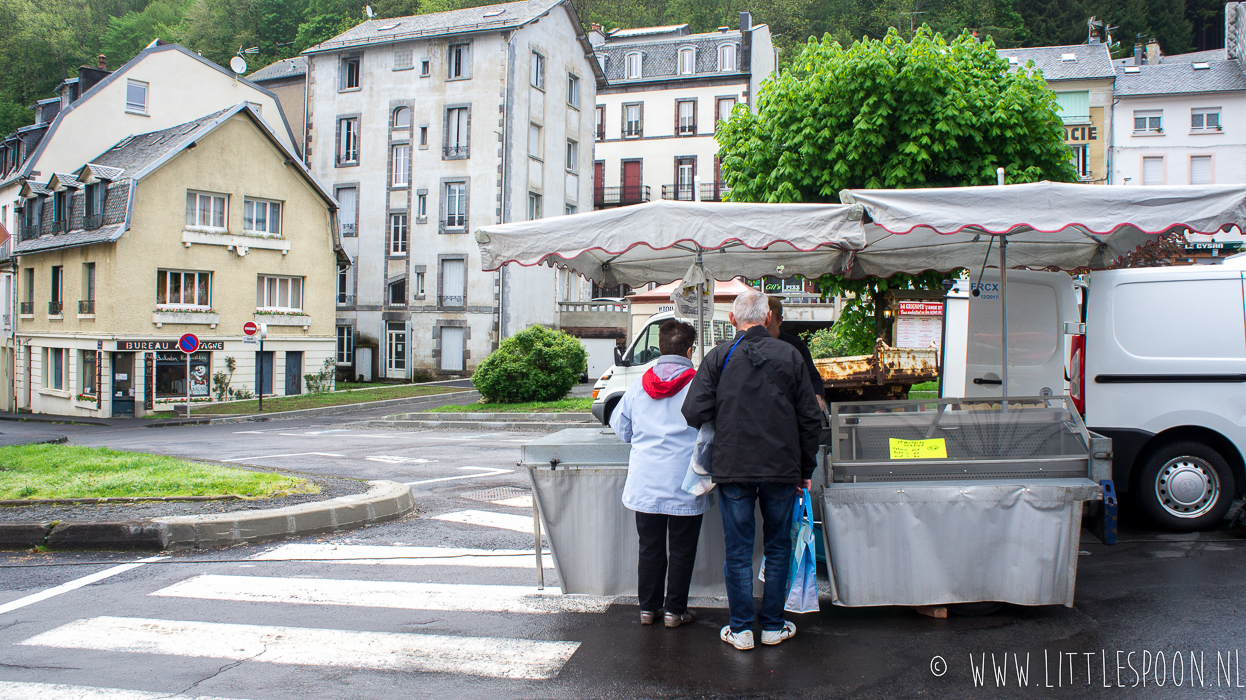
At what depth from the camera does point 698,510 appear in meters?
4.71

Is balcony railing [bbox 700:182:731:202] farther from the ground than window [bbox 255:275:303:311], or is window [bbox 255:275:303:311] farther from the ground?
balcony railing [bbox 700:182:731:202]

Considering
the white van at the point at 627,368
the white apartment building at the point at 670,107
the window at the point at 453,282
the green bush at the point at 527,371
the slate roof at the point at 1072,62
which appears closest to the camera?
the white van at the point at 627,368

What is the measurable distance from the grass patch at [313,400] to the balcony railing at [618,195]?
2091 cm

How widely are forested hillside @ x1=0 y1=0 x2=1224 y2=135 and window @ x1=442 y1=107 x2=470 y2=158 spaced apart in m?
14.6

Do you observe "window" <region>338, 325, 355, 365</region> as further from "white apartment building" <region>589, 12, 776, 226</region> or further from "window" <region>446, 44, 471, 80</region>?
"white apartment building" <region>589, 12, 776, 226</region>

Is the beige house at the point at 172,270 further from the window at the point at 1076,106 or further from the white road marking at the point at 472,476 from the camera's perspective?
the window at the point at 1076,106

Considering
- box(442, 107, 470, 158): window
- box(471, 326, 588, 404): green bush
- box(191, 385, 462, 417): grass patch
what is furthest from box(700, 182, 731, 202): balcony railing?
box(471, 326, 588, 404): green bush

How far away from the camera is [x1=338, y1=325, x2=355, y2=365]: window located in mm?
41156

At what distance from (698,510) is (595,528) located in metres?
0.82

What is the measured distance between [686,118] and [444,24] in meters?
15.2

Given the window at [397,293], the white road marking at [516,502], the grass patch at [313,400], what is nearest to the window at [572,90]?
the window at [397,293]

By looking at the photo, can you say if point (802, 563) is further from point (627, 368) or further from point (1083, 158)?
point (1083, 158)

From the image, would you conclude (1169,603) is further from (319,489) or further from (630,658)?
(319,489)

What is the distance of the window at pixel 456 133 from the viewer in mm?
39000
